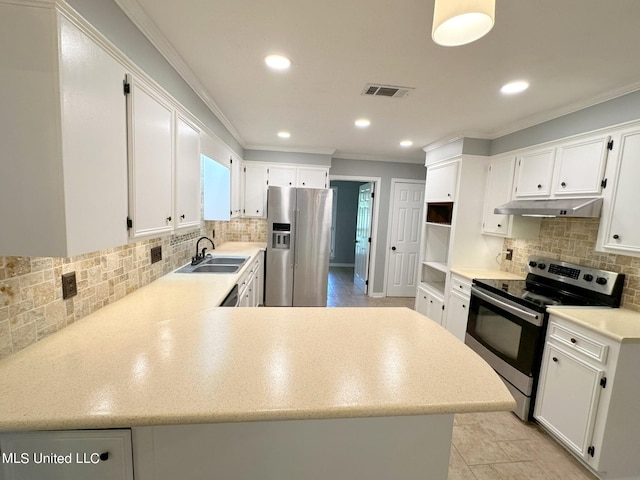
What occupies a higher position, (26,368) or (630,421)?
(26,368)

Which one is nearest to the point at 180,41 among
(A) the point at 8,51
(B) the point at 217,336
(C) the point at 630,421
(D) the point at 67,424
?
(A) the point at 8,51

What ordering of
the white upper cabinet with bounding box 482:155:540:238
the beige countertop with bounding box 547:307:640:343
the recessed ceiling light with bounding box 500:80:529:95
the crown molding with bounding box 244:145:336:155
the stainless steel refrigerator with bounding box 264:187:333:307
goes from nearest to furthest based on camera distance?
the beige countertop with bounding box 547:307:640:343 → the recessed ceiling light with bounding box 500:80:529:95 → the white upper cabinet with bounding box 482:155:540:238 → the stainless steel refrigerator with bounding box 264:187:333:307 → the crown molding with bounding box 244:145:336:155

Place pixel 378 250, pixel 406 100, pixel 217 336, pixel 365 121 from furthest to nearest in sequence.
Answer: pixel 378 250, pixel 365 121, pixel 406 100, pixel 217 336

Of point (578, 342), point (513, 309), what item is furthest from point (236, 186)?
point (578, 342)

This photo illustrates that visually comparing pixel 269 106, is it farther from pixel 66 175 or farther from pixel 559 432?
pixel 559 432

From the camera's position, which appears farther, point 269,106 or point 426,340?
point 269,106

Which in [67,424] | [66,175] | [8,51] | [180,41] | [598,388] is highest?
[180,41]

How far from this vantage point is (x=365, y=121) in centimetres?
293

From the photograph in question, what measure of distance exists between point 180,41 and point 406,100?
1.68 metres

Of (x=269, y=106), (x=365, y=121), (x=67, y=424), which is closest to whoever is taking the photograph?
(x=67, y=424)

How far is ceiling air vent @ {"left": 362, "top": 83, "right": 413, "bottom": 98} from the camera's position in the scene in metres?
2.09

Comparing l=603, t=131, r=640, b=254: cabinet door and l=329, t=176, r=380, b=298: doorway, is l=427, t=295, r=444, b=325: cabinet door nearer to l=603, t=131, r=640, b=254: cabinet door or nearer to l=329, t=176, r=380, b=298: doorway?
l=329, t=176, r=380, b=298: doorway

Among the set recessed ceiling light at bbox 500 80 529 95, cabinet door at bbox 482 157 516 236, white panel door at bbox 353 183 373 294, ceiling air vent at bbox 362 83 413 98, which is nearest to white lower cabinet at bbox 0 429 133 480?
ceiling air vent at bbox 362 83 413 98

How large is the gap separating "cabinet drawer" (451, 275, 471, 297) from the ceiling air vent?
195 cm
